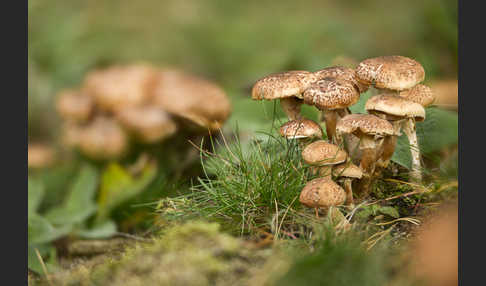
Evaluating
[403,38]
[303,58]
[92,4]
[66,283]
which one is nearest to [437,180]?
[66,283]

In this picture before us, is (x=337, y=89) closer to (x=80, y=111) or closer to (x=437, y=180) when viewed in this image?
(x=437, y=180)

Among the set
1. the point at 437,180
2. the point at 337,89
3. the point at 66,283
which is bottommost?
the point at 66,283

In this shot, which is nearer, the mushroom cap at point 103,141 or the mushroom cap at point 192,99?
the mushroom cap at point 192,99

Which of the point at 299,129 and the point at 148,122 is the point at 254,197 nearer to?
the point at 299,129

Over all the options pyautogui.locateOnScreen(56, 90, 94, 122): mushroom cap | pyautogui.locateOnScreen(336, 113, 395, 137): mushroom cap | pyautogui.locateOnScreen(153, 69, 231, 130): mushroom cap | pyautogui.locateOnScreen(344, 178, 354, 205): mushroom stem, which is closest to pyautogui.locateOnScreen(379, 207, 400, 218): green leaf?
pyautogui.locateOnScreen(344, 178, 354, 205): mushroom stem

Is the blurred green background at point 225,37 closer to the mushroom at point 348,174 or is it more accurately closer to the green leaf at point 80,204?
the green leaf at point 80,204

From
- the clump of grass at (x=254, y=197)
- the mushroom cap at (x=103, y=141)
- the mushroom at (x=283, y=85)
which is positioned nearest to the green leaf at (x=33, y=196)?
the mushroom cap at (x=103, y=141)
